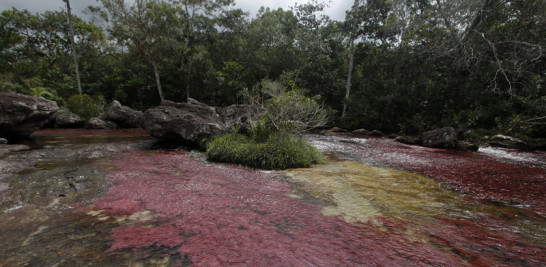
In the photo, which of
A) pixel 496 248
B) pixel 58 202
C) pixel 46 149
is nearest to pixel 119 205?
pixel 58 202

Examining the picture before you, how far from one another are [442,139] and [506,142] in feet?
10.9

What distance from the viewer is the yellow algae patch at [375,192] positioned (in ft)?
13.2

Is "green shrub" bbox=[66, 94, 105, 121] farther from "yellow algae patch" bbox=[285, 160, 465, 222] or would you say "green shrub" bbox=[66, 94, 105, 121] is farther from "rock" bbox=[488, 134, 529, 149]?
"rock" bbox=[488, 134, 529, 149]

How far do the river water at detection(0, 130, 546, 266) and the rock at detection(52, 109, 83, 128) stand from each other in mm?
11805

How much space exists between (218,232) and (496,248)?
345 centimetres

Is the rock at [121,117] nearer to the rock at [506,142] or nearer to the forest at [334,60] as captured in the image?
the forest at [334,60]

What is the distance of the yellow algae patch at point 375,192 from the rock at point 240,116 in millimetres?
3587

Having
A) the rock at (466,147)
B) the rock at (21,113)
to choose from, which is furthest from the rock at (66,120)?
the rock at (466,147)

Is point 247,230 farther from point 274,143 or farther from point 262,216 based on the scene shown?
point 274,143

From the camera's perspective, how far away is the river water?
262 centimetres

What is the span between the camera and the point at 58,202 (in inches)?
160

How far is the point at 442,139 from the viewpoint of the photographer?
1237 centimetres

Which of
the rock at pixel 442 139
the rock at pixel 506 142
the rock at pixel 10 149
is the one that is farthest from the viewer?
the rock at pixel 442 139

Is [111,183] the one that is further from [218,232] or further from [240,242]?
[240,242]
